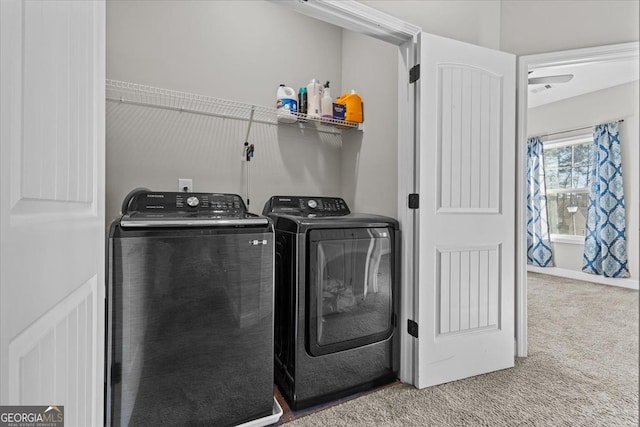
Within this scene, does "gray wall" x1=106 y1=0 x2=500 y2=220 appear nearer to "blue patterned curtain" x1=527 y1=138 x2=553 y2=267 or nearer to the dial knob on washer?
the dial knob on washer

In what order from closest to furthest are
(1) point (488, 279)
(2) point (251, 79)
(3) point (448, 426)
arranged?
(3) point (448, 426) → (1) point (488, 279) → (2) point (251, 79)

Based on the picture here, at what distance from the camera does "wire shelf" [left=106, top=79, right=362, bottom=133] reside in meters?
2.00

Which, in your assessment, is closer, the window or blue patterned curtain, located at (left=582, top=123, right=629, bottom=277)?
blue patterned curtain, located at (left=582, top=123, right=629, bottom=277)

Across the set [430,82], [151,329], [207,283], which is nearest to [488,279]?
[430,82]

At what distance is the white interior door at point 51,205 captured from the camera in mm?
405

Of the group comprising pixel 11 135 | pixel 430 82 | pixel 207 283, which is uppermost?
pixel 430 82

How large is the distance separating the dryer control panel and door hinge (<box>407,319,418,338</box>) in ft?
2.82

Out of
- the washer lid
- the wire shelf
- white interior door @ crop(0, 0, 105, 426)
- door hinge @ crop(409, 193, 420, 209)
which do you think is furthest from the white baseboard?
white interior door @ crop(0, 0, 105, 426)

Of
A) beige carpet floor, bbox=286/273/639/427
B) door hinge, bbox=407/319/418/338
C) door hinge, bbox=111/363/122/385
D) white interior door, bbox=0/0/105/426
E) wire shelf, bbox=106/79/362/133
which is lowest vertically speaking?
beige carpet floor, bbox=286/273/639/427

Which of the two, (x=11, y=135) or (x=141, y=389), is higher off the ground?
(x=11, y=135)

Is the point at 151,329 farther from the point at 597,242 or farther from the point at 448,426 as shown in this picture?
the point at 597,242

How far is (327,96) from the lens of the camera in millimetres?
2506

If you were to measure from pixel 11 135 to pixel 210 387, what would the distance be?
4.20 ft

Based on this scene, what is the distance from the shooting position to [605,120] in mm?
4480
